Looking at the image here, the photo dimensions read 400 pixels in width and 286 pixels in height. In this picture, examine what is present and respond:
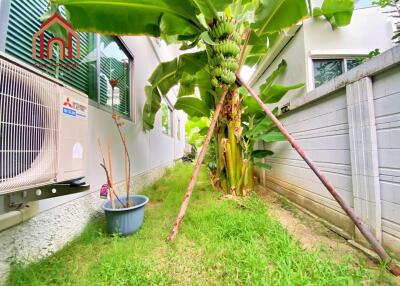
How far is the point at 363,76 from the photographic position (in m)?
2.01

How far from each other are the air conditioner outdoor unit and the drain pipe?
55cm

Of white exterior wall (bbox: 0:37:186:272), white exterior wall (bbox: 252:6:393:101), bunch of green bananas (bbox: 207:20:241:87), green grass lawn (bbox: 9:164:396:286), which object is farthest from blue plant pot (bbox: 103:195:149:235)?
white exterior wall (bbox: 252:6:393:101)

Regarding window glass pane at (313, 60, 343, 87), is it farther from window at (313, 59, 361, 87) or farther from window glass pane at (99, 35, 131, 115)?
window glass pane at (99, 35, 131, 115)

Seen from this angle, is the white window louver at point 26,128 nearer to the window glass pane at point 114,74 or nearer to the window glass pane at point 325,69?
the window glass pane at point 114,74

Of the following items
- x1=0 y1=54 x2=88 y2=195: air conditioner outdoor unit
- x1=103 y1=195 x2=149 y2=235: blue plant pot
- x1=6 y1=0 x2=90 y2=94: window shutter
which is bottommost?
x1=103 y1=195 x2=149 y2=235: blue plant pot

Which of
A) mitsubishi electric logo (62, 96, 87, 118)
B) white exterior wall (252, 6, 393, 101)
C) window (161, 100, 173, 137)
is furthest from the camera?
window (161, 100, 173, 137)

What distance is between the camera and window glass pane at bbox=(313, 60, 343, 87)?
3766 mm

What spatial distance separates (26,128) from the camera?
113 cm

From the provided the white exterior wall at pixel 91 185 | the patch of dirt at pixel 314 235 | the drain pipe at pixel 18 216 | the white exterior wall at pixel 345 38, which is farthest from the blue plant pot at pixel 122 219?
the white exterior wall at pixel 345 38

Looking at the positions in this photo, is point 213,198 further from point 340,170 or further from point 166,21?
point 166,21

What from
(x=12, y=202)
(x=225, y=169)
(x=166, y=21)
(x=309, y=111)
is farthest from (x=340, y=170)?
(x=12, y=202)

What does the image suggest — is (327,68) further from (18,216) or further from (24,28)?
(18,216)

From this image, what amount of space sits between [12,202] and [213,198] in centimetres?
270

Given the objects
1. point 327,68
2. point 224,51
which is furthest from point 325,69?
point 224,51
